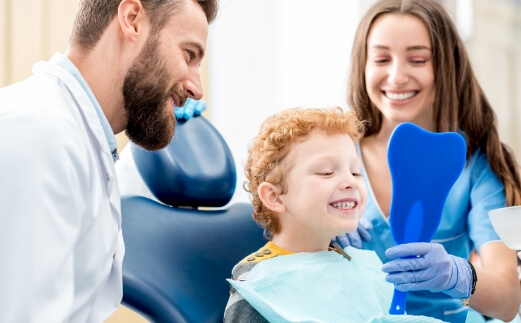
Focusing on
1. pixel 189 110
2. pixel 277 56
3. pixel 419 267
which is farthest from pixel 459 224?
pixel 277 56

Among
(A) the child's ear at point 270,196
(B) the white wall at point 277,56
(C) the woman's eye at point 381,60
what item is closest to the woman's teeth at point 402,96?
(C) the woman's eye at point 381,60

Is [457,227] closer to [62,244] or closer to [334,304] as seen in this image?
[334,304]

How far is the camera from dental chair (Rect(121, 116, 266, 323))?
1.52m

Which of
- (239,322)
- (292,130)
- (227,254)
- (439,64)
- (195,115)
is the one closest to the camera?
(239,322)

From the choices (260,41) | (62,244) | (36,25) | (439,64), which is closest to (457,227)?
(439,64)

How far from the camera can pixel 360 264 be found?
162 centimetres

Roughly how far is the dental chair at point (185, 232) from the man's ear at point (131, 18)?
37 cm

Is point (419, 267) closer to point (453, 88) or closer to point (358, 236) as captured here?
point (358, 236)

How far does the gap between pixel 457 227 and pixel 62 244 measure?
1192 millimetres

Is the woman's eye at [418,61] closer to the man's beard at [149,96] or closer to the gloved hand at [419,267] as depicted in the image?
the gloved hand at [419,267]

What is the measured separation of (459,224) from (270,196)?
0.66 meters

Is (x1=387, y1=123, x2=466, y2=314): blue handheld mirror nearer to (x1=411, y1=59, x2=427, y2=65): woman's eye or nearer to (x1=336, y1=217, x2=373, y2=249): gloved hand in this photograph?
(x1=336, y1=217, x2=373, y2=249): gloved hand

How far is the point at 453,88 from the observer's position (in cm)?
204

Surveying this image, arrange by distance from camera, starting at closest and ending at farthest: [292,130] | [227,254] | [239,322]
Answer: [239,322]
[292,130]
[227,254]
